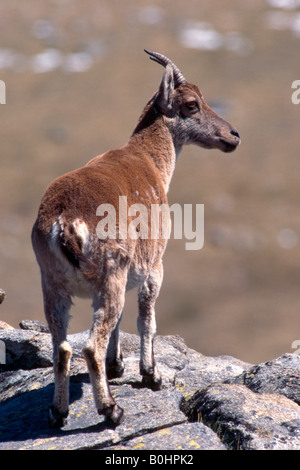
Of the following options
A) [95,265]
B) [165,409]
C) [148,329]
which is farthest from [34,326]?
[95,265]

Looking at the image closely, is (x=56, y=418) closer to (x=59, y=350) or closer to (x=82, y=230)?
(x=59, y=350)

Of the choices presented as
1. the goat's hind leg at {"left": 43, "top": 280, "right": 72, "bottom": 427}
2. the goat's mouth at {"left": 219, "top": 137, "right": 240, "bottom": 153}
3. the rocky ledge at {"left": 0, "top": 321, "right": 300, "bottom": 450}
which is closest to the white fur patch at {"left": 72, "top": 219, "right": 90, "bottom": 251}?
the goat's hind leg at {"left": 43, "top": 280, "right": 72, "bottom": 427}

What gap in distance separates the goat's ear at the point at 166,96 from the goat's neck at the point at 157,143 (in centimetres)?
19

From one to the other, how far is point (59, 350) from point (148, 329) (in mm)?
2365

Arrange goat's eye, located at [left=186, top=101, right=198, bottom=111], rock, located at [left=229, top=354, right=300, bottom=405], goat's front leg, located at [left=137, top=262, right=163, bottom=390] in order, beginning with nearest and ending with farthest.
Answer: rock, located at [left=229, top=354, right=300, bottom=405]
goat's front leg, located at [left=137, top=262, right=163, bottom=390]
goat's eye, located at [left=186, top=101, right=198, bottom=111]

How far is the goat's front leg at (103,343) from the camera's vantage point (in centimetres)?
959

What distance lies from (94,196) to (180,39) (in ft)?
459

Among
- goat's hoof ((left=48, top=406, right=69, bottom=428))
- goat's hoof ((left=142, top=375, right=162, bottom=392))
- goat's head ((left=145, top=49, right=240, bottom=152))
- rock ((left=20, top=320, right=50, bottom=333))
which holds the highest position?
goat's head ((left=145, top=49, right=240, bottom=152))

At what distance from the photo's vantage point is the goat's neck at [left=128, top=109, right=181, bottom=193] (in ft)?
44.2

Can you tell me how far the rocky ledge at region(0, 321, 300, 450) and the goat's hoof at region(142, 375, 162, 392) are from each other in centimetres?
16

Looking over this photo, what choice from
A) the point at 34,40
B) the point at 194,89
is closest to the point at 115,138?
the point at 34,40

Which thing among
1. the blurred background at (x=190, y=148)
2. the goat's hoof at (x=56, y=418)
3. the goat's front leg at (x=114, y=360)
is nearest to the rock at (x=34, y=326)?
the goat's front leg at (x=114, y=360)

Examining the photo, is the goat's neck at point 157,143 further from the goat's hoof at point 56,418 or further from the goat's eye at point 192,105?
the goat's hoof at point 56,418

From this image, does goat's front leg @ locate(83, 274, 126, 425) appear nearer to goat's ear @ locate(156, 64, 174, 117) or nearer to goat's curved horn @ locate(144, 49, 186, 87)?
goat's ear @ locate(156, 64, 174, 117)
